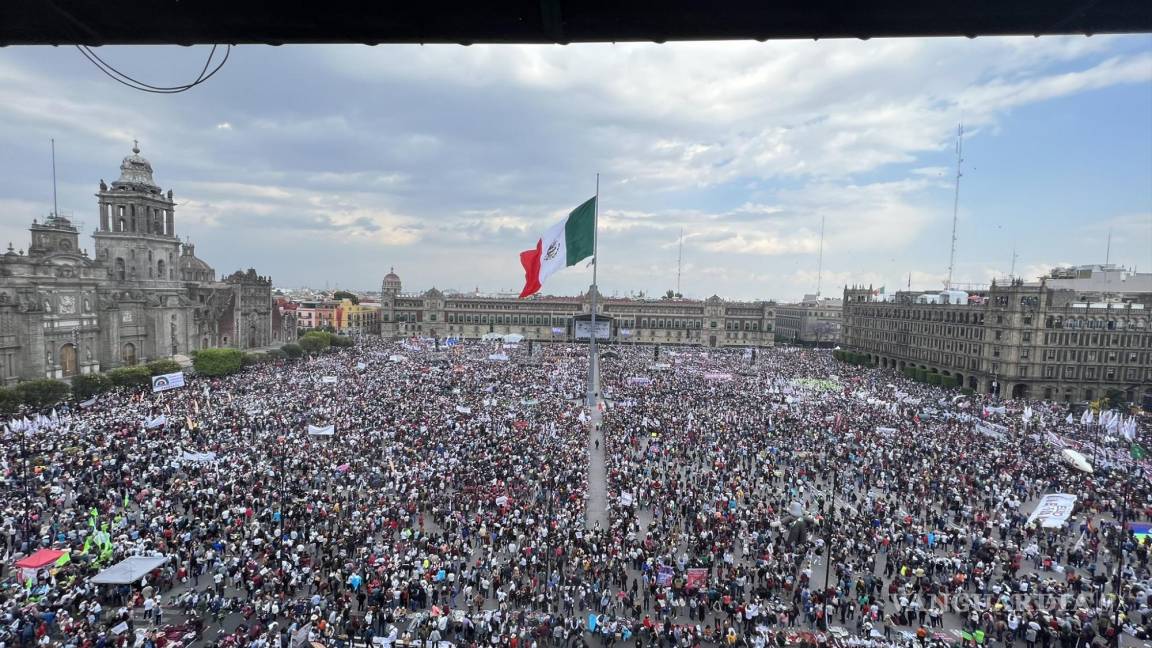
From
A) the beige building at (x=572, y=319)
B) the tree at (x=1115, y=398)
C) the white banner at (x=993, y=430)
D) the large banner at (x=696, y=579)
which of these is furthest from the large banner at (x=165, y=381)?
the beige building at (x=572, y=319)

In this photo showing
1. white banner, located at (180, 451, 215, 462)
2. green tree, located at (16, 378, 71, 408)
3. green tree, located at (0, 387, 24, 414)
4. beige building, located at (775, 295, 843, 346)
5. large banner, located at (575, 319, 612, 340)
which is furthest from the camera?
beige building, located at (775, 295, 843, 346)

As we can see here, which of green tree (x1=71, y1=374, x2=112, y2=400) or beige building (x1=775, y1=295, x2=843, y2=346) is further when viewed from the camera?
beige building (x1=775, y1=295, x2=843, y2=346)

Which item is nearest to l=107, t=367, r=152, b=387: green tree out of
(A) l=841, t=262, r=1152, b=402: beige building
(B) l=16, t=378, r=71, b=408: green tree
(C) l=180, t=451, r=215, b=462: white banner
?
(B) l=16, t=378, r=71, b=408: green tree

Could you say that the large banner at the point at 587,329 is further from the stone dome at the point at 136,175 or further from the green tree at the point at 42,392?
the green tree at the point at 42,392

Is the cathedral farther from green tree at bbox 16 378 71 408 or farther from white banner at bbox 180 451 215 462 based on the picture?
white banner at bbox 180 451 215 462

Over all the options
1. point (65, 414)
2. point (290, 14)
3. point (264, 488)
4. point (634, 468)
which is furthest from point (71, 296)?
point (290, 14)
